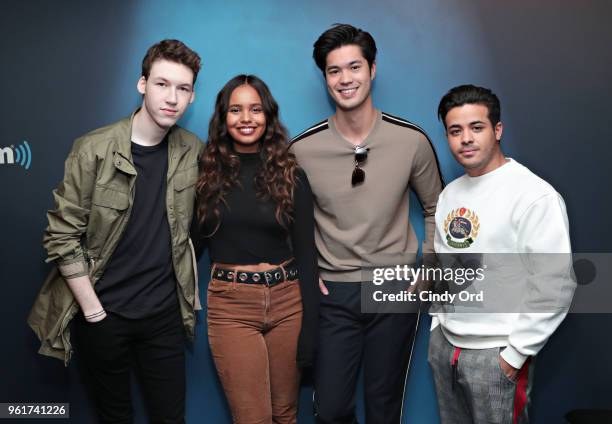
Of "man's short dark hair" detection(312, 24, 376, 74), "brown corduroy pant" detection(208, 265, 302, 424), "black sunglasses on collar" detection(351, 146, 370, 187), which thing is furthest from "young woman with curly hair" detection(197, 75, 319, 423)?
"man's short dark hair" detection(312, 24, 376, 74)

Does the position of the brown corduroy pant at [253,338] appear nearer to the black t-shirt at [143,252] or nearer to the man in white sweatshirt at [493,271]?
the black t-shirt at [143,252]

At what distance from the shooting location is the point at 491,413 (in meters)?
1.98

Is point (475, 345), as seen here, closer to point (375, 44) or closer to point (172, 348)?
point (172, 348)

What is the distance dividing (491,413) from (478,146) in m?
0.95

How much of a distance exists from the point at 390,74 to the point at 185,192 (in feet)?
3.54

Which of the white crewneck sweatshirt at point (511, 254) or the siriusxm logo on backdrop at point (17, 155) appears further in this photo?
the siriusxm logo on backdrop at point (17, 155)

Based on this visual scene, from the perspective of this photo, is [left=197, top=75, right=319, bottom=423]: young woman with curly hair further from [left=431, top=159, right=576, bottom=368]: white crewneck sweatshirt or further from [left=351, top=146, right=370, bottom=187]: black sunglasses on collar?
[left=431, top=159, right=576, bottom=368]: white crewneck sweatshirt

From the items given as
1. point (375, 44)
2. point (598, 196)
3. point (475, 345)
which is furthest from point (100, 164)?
point (598, 196)

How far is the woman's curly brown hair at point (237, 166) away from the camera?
214 centimetres

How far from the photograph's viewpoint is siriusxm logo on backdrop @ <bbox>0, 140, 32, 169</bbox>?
2613mm

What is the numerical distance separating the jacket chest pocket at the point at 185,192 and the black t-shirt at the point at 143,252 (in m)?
0.05

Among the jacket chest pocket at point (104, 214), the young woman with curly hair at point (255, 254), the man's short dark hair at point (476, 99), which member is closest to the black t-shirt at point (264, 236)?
the young woman with curly hair at point (255, 254)

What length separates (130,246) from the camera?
7.06 feet

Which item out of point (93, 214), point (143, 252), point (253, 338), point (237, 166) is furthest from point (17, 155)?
point (253, 338)
